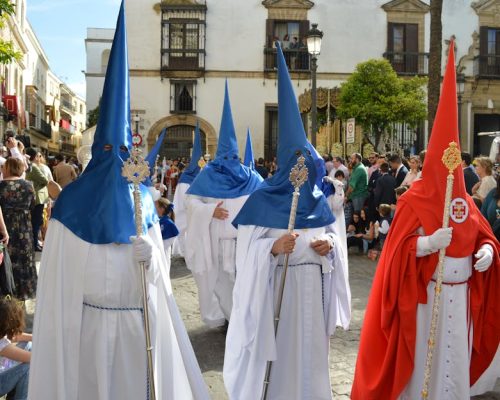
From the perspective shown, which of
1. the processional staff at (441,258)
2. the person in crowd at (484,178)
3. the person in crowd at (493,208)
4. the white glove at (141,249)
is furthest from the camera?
the person in crowd at (484,178)

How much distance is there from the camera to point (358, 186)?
12.6m

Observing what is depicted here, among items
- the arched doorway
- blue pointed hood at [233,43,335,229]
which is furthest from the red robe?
the arched doorway

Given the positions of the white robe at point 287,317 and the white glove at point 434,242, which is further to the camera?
the white robe at point 287,317

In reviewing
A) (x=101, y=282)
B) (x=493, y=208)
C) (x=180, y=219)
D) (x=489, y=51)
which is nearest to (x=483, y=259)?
(x=101, y=282)

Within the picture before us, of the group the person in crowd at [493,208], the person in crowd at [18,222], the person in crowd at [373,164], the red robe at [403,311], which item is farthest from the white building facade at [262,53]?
the red robe at [403,311]

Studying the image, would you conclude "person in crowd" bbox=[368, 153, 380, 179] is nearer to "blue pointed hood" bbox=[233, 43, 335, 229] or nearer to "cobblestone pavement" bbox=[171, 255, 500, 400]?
"cobblestone pavement" bbox=[171, 255, 500, 400]

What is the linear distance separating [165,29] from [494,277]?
996 inches

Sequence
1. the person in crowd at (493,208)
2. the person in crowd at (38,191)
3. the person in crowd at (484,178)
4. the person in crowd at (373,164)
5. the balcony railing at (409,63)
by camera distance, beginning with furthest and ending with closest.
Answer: the balcony railing at (409,63) → the person in crowd at (373,164) → the person in crowd at (38,191) → the person in crowd at (484,178) → the person in crowd at (493,208)

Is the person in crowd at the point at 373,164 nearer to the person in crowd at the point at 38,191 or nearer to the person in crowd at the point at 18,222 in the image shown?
the person in crowd at the point at 38,191

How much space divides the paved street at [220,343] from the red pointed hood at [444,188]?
160 centimetres

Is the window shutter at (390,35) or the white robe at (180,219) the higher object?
the window shutter at (390,35)

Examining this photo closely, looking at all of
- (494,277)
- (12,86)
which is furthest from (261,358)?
(12,86)

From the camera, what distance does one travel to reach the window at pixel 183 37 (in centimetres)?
2752

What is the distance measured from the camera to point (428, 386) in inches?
165
